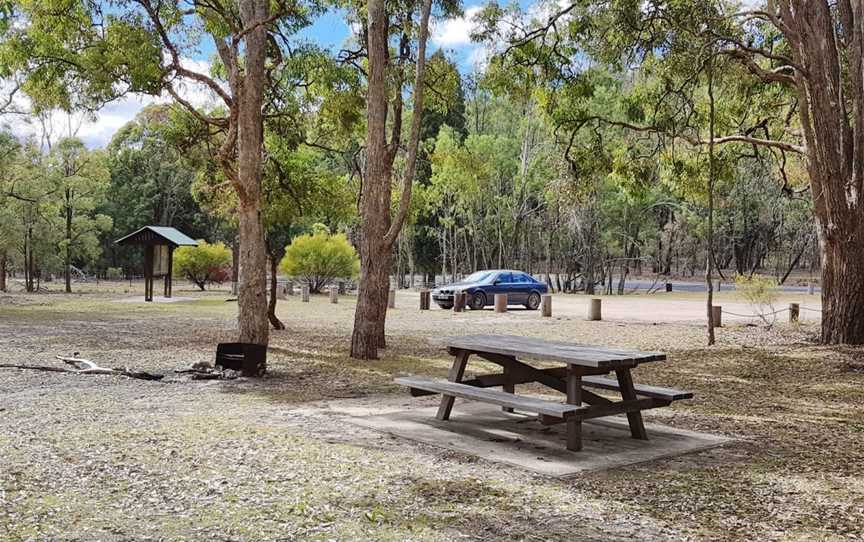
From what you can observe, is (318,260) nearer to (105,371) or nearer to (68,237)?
(68,237)

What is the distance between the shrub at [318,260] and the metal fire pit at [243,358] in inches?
1044

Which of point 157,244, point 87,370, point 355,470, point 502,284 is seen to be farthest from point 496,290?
point 355,470

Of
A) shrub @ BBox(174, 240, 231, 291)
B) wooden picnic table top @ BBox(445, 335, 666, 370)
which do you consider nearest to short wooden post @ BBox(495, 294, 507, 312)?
wooden picnic table top @ BBox(445, 335, 666, 370)

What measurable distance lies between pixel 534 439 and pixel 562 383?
63 cm

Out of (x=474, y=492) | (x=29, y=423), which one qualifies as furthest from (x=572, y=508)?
(x=29, y=423)

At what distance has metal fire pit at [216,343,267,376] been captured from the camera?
11438 mm

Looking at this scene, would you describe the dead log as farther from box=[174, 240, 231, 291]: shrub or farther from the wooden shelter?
box=[174, 240, 231, 291]: shrub

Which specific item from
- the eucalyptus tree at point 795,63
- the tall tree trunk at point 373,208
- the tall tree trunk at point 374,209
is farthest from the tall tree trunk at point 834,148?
the tall tree trunk at point 373,208

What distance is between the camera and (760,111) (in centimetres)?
1973

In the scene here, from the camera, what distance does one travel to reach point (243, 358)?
37.6 ft

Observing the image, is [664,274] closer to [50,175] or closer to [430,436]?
[50,175]

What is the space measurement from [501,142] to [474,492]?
4267cm

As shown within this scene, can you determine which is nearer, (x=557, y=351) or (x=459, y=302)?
(x=557, y=351)

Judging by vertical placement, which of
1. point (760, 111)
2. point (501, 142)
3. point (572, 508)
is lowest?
point (572, 508)
